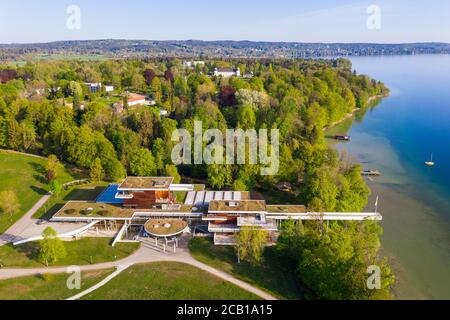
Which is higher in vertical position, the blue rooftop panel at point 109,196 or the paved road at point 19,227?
the blue rooftop panel at point 109,196

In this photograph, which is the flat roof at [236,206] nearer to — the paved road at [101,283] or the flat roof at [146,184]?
the flat roof at [146,184]

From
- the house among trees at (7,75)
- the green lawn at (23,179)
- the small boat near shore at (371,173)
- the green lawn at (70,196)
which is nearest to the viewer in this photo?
the green lawn at (70,196)

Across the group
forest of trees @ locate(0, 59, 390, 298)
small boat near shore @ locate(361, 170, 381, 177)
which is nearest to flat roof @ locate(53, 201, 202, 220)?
forest of trees @ locate(0, 59, 390, 298)

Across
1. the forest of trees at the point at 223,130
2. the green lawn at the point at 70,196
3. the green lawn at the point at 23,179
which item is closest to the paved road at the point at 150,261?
the forest of trees at the point at 223,130

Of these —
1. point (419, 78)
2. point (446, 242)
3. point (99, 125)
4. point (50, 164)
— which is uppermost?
point (419, 78)

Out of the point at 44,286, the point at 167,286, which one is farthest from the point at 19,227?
A: the point at 167,286
